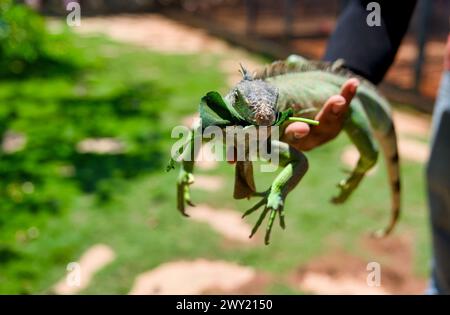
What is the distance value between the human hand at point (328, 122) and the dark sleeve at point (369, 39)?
386mm

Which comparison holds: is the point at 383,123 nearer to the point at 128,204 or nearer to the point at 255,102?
the point at 255,102

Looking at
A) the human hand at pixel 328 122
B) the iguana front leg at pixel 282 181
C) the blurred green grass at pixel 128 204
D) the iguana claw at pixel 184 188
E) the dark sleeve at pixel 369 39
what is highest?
the blurred green grass at pixel 128 204

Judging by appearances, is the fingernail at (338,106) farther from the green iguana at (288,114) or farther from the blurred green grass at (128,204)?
the blurred green grass at (128,204)

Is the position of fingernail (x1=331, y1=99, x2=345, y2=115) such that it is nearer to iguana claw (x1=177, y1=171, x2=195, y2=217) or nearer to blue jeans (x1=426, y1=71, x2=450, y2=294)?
iguana claw (x1=177, y1=171, x2=195, y2=217)

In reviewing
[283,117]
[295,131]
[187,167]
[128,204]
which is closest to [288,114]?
[283,117]

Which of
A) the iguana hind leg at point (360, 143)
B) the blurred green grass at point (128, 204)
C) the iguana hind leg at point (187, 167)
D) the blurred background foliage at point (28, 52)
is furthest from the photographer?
the blurred background foliage at point (28, 52)

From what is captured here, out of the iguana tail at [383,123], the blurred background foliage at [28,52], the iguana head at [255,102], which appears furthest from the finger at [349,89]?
the blurred background foliage at [28,52]

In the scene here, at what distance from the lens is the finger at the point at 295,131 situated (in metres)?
1.85

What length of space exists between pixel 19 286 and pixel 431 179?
2.89m

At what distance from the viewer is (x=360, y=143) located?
92.1 inches

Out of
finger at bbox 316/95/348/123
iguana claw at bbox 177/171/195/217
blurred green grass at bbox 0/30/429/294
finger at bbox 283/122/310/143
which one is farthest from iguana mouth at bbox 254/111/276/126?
blurred green grass at bbox 0/30/429/294

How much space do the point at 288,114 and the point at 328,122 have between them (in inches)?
29.5

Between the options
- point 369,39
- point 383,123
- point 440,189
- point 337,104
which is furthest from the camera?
point 440,189

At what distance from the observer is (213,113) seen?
4.71ft
